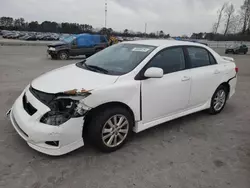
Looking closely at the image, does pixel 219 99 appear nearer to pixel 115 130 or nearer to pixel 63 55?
pixel 115 130

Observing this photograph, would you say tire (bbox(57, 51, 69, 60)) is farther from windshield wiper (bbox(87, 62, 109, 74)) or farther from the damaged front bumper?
the damaged front bumper

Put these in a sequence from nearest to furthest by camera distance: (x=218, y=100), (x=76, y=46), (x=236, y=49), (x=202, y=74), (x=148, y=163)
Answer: (x=148, y=163) → (x=202, y=74) → (x=218, y=100) → (x=76, y=46) → (x=236, y=49)

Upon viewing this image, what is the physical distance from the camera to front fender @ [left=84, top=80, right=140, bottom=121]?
2822 millimetres

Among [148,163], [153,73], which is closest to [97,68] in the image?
[153,73]

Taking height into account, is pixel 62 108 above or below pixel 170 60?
below

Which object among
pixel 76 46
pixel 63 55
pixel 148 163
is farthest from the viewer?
pixel 76 46

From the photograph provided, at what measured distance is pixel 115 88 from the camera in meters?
2.97

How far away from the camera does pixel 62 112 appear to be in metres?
2.78

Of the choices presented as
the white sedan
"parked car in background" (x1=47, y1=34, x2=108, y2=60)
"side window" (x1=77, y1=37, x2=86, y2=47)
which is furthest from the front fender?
"side window" (x1=77, y1=37, x2=86, y2=47)

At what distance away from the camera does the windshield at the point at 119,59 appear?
337cm

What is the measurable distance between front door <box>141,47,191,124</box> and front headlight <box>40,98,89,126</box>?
94 centimetres

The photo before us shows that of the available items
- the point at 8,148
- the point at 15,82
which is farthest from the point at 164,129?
the point at 15,82

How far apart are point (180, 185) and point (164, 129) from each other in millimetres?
1485

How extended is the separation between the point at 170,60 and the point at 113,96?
4.26ft
